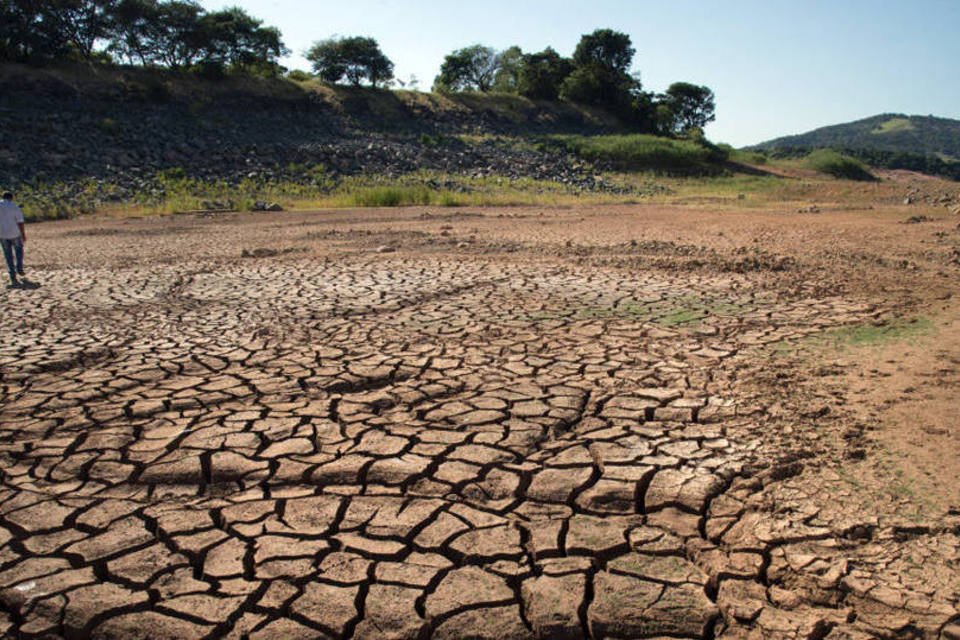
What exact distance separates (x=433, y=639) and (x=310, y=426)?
1843 millimetres

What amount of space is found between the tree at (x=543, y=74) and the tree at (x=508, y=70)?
0.81 metres

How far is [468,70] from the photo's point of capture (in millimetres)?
45250

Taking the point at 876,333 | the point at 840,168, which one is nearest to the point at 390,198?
the point at 876,333

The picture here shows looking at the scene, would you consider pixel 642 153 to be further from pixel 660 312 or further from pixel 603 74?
pixel 660 312

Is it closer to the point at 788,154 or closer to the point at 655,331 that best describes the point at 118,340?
the point at 655,331

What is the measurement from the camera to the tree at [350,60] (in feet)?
119

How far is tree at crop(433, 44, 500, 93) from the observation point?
147ft

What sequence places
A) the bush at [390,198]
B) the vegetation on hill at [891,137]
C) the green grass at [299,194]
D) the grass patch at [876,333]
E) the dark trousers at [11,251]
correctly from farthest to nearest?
the vegetation on hill at [891,137]
the bush at [390,198]
the green grass at [299,194]
the dark trousers at [11,251]
the grass patch at [876,333]

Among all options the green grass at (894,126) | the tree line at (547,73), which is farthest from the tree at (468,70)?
the green grass at (894,126)

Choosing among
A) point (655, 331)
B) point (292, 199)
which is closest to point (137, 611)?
point (655, 331)

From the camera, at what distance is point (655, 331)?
18.5ft

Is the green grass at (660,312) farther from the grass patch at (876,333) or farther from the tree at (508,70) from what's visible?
the tree at (508,70)

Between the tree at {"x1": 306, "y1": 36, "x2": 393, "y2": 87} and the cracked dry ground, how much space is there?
3252 centimetres

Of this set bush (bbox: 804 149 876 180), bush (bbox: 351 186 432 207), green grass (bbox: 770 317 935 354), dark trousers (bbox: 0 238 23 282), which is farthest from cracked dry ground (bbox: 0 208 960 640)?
bush (bbox: 804 149 876 180)
